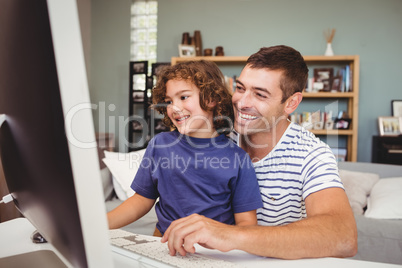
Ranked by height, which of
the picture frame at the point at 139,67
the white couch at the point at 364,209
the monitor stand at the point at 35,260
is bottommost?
the white couch at the point at 364,209

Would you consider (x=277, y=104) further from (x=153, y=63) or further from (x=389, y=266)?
(x=153, y=63)

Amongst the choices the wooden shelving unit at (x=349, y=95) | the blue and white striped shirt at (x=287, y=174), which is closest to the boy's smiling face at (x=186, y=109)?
the blue and white striped shirt at (x=287, y=174)

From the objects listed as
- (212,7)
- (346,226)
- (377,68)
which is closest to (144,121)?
(212,7)

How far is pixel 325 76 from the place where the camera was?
4152 millimetres

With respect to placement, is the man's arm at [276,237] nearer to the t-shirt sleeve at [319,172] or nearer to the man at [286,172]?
the man at [286,172]

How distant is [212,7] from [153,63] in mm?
1206

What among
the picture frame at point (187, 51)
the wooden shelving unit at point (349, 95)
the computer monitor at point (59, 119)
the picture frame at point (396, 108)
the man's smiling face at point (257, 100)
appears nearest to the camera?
the computer monitor at point (59, 119)

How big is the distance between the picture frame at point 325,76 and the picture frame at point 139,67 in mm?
2387

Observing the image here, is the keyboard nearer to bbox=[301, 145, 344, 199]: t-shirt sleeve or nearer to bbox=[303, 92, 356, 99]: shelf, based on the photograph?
bbox=[301, 145, 344, 199]: t-shirt sleeve

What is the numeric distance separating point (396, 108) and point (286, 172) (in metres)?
3.86

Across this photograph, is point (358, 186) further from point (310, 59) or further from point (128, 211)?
point (128, 211)

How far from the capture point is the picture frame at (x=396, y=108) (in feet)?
13.5

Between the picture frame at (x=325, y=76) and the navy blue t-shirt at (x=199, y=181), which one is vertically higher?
the picture frame at (x=325, y=76)

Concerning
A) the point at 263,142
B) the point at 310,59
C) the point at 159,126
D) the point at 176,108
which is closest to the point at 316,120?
the point at 310,59
